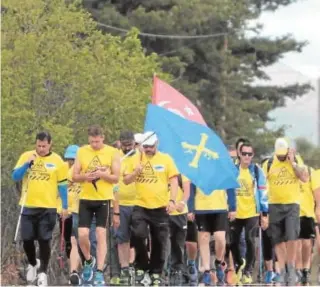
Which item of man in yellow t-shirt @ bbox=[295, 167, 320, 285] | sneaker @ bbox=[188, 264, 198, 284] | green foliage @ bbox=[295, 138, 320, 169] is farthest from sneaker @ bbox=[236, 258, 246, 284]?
green foliage @ bbox=[295, 138, 320, 169]

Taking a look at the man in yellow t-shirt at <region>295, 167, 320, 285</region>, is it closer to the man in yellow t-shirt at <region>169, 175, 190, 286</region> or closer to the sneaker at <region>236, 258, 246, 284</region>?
the sneaker at <region>236, 258, 246, 284</region>

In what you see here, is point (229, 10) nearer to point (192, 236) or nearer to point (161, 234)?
point (192, 236)

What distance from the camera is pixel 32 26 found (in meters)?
27.1

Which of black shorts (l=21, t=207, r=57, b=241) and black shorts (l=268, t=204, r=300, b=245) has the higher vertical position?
black shorts (l=268, t=204, r=300, b=245)

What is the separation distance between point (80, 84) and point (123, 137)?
9.25m

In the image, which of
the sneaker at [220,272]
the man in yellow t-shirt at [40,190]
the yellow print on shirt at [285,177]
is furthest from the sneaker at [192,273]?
the man in yellow t-shirt at [40,190]

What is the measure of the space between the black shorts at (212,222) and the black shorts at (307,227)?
83.7 inches

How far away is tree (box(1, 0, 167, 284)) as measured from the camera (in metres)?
25.9

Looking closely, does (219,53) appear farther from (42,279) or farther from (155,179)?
(42,279)

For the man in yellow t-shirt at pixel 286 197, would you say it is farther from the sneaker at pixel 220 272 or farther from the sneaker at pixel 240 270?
the sneaker at pixel 220 272

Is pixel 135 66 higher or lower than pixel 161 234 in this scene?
higher

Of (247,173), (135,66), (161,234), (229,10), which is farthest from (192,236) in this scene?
(229,10)

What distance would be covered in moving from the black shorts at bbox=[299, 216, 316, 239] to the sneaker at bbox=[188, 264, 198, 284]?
2.04 meters

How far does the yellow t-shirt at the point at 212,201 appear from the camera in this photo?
1870 centimetres
